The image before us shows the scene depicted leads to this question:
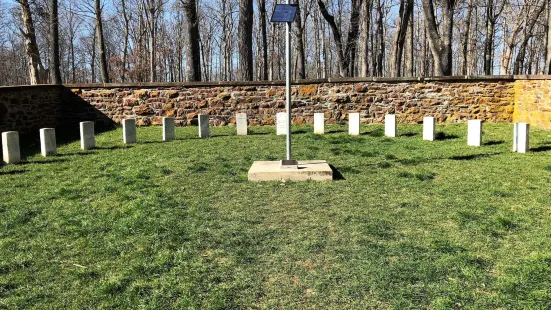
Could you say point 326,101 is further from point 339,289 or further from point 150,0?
point 150,0

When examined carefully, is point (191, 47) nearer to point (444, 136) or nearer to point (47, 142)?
point (47, 142)

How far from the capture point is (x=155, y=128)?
1262cm

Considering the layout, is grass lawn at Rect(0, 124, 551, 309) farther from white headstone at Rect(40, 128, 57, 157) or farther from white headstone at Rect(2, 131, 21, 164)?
white headstone at Rect(40, 128, 57, 157)

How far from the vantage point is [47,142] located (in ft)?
28.4

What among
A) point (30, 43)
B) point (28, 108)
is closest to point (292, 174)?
point (28, 108)

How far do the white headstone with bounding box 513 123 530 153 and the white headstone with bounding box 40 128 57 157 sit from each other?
8970 millimetres

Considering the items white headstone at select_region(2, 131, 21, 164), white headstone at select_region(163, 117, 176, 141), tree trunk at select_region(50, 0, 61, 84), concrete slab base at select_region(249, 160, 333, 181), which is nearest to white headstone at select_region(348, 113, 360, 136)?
white headstone at select_region(163, 117, 176, 141)

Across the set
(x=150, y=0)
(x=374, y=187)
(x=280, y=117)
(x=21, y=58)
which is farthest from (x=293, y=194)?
(x=21, y=58)

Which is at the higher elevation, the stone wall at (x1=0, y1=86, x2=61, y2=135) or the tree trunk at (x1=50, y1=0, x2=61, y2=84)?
the tree trunk at (x1=50, y1=0, x2=61, y2=84)

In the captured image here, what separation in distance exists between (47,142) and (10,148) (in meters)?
0.84

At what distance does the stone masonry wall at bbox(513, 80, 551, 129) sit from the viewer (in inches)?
427

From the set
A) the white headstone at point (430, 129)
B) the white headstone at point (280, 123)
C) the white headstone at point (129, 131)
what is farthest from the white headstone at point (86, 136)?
the white headstone at point (430, 129)

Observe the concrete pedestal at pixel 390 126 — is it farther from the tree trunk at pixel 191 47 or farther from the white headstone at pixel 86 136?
the white headstone at pixel 86 136

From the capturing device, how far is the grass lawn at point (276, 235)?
3119 millimetres
